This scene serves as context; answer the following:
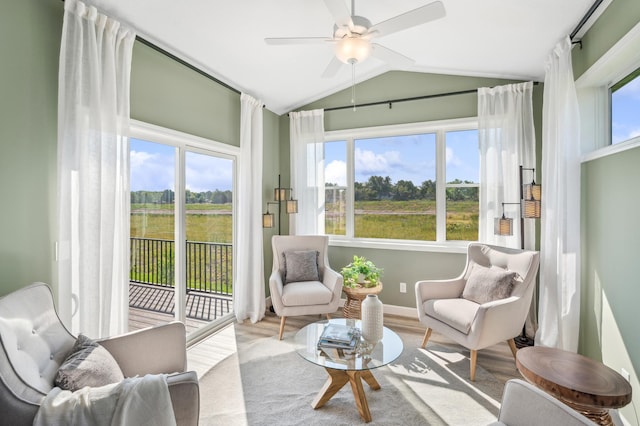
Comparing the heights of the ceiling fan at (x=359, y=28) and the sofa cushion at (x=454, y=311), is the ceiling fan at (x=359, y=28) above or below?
above

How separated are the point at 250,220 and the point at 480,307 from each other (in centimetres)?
258

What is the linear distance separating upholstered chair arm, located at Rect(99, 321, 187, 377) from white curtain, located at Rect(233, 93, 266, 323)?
1.90 meters

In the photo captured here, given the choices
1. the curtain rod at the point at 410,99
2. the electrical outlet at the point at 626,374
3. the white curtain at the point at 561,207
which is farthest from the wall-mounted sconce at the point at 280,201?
the electrical outlet at the point at 626,374

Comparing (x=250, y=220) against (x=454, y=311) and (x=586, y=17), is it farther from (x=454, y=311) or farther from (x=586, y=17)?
(x=586, y=17)

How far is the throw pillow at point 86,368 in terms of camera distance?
1268 millimetres

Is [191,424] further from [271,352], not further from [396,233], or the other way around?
[396,233]

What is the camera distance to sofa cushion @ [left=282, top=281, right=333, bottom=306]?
319 cm

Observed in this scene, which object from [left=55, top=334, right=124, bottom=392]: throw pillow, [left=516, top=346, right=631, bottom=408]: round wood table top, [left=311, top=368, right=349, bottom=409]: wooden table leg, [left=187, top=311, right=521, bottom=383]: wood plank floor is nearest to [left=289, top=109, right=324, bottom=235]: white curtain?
[left=187, top=311, right=521, bottom=383]: wood plank floor

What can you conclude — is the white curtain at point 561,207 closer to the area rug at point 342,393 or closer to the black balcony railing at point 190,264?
the area rug at point 342,393

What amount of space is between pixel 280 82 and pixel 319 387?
124 inches

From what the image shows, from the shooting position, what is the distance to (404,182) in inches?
160

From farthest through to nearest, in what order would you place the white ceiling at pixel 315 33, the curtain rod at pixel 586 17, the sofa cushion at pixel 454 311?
Answer: the sofa cushion at pixel 454 311 → the white ceiling at pixel 315 33 → the curtain rod at pixel 586 17

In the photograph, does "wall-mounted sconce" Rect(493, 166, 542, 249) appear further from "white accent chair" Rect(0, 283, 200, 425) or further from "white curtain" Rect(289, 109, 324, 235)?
"white accent chair" Rect(0, 283, 200, 425)

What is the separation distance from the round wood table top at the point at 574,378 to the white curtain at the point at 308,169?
281 cm
